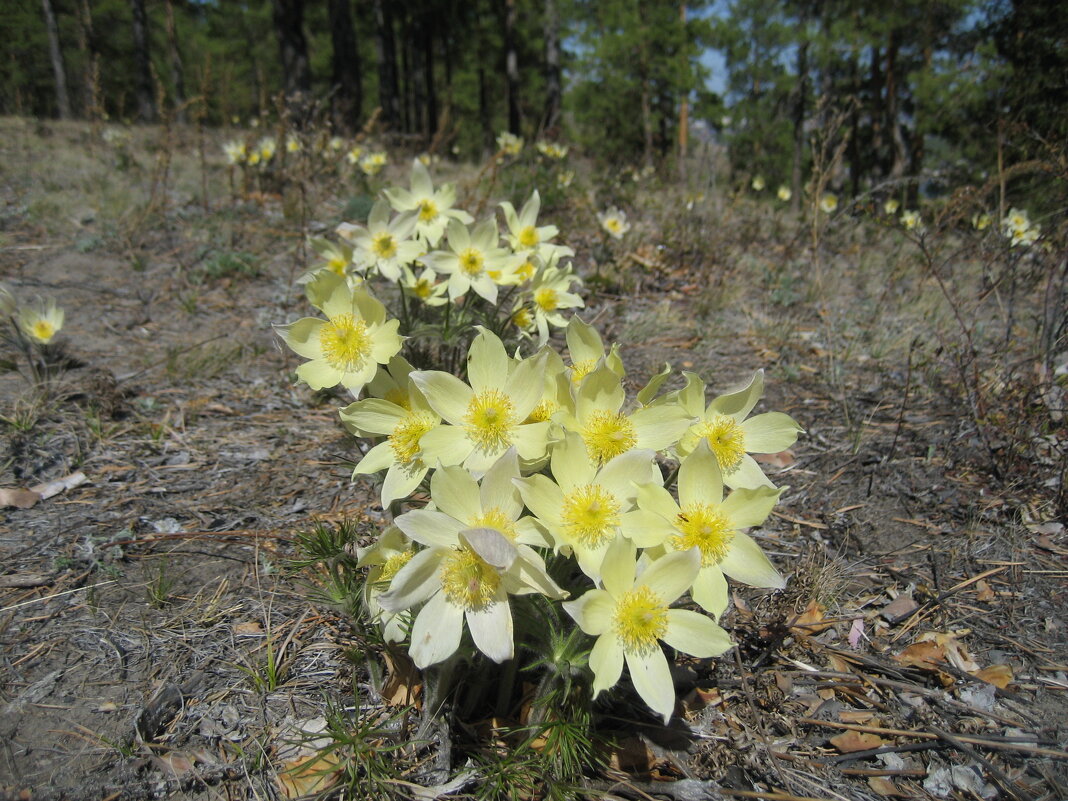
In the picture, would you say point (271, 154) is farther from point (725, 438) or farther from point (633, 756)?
point (633, 756)

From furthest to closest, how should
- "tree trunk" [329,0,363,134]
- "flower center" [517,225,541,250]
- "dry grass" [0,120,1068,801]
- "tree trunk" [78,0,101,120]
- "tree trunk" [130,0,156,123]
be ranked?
"tree trunk" [130,0,156,123]
"tree trunk" [329,0,363,134]
"tree trunk" [78,0,101,120]
"flower center" [517,225,541,250]
"dry grass" [0,120,1068,801]

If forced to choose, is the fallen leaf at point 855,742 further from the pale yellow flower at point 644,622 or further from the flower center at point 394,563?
the flower center at point 394,563

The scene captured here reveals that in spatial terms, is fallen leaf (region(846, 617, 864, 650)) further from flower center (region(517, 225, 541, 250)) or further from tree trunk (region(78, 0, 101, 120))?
tree trunk (region(78, 0, 101, 120))

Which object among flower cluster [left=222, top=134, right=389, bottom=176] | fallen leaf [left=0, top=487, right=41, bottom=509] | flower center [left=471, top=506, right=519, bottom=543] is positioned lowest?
fallen leaf [left=0, top=487, right=41, bottom=509]

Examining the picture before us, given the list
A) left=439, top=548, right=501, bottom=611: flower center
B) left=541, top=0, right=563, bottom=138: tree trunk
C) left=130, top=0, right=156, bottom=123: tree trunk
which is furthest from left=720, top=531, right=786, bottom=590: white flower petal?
left=130, top=0, right=156, bottom=123: tree trunk

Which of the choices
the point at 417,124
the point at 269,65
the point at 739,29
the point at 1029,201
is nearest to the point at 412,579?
the point at 1029,201

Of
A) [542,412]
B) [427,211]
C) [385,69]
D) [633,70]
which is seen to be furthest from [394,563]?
[633,70]

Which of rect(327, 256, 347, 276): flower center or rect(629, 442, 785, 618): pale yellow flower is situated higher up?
rect(327, 256, 347, 276): flower center
